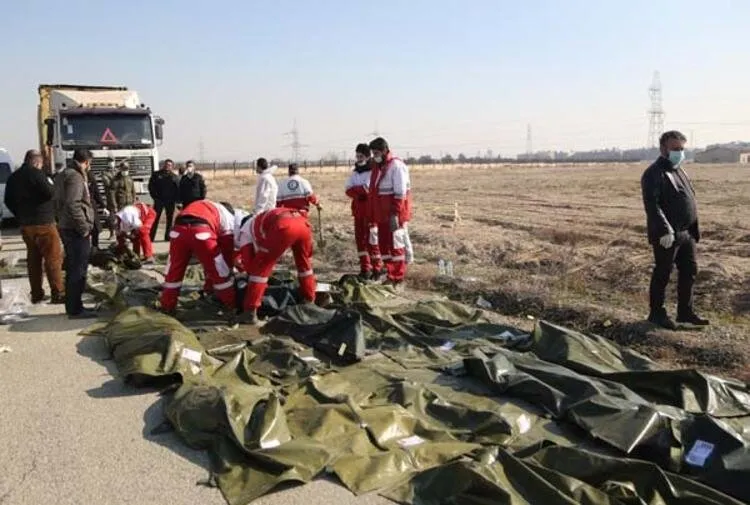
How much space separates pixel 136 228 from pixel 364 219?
390 centimetres

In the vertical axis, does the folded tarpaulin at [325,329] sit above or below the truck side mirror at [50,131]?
below

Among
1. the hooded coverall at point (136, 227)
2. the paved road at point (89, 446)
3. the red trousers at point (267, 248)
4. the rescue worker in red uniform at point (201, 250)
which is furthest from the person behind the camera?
the hooded coverall at point (136, 227)

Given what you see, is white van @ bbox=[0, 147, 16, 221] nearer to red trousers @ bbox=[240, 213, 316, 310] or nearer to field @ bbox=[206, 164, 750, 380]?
field @ bbox=[206, 164, 750, 380]

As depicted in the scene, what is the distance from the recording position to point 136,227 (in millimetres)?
11312

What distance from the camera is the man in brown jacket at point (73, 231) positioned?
7617 millimetres

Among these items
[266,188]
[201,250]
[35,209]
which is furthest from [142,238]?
[201,250]

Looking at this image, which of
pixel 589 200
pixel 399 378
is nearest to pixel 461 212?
pixel 589 200

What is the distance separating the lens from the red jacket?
30.5ft

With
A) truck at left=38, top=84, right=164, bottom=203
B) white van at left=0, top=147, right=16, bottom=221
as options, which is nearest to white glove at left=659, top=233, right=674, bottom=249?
truck at left=38, top=84, right=164, bottom=203

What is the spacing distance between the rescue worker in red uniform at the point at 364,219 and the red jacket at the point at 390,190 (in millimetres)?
406

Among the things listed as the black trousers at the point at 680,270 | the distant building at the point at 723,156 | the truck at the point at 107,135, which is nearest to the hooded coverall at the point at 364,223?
the black trousers at the point at 680,270

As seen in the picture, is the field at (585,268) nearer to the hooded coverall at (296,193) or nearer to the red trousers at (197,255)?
the hooded coverall at (296,193)

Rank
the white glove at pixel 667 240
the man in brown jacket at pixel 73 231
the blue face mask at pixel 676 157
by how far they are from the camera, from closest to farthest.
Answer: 1. the white glove at pixel 667 240
2. the blue face mask at pixel 676 157
3. the man in brown jacket at pixel 73 231

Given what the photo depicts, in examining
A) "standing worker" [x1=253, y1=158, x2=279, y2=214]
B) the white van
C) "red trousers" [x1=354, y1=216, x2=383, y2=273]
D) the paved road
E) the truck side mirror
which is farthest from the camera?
the white van
